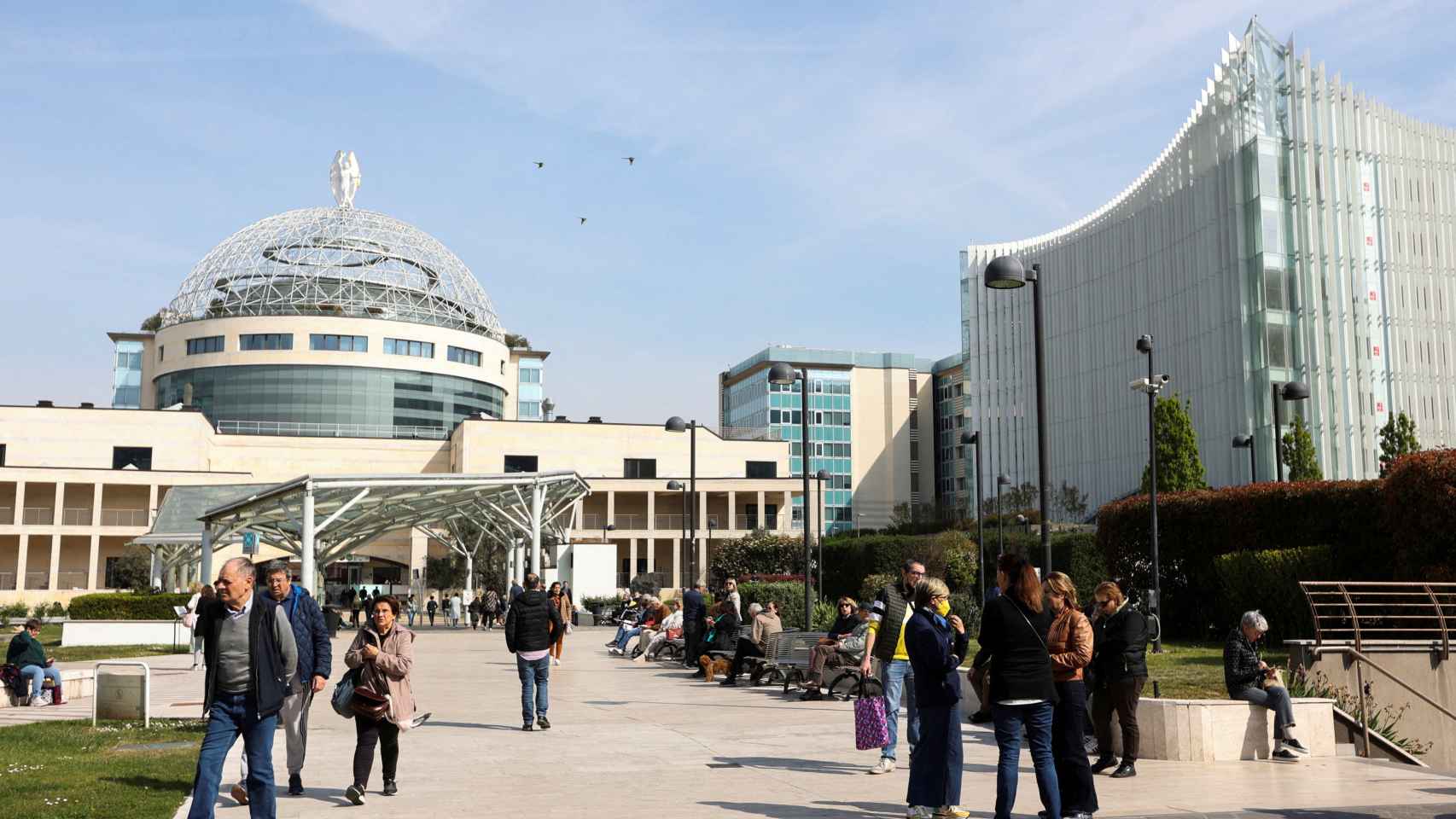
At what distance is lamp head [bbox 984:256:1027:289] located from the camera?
554 inches

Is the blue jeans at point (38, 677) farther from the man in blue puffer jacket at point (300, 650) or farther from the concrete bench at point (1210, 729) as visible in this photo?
the concrete bench at point (1210, 729)

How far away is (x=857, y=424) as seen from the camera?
121438mm

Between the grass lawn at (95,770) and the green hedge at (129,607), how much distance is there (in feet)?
69.4

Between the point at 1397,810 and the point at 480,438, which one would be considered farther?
the point at 480,438

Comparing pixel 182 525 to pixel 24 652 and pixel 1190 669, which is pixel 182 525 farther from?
pixel 1190 669

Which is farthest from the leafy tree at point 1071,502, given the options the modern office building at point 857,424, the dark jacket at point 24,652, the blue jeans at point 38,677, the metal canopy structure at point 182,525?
the dark jacket at point 24,652

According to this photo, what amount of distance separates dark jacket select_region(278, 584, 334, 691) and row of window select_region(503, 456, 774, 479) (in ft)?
222

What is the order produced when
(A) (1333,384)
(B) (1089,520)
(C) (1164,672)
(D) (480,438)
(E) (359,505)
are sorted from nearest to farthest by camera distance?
1. (C) (1164,672)
2. (E) (359,505)
3. (A) (1333,384)
4. (B) (1089,520)
5. (D) (480,438)

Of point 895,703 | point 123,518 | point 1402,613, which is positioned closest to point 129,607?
point 895,703

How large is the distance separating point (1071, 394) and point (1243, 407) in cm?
2066

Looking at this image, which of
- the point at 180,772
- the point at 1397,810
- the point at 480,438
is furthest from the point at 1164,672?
the point at 480,438

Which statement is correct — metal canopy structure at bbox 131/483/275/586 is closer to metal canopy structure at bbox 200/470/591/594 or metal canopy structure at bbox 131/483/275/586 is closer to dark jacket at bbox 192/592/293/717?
metal canopy structure at bbox 200/470/591/594

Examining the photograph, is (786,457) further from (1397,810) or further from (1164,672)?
(1397,810)

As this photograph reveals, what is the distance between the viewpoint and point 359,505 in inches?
1380
